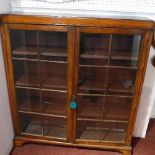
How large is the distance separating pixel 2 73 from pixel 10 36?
0.25 metres

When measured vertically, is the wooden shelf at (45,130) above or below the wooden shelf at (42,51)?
below

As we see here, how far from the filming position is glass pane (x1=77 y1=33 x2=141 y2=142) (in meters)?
1.32

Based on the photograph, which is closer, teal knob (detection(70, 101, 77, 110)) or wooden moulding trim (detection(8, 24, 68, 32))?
wooden moulding trim (detection(8, 24, 68, 32))

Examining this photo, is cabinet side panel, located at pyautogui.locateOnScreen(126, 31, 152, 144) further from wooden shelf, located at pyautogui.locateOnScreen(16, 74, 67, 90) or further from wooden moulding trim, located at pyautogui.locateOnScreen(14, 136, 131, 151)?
wooden shelf, located at pyautogui.locateOnScreen(16, 74, 67, 90)

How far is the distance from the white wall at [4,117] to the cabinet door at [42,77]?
0.08 metres

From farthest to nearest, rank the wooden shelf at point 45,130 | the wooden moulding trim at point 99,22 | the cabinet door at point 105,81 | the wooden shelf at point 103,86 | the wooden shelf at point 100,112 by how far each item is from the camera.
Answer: the wooden shelf at point 45,130, the wooden shelf at point 100,112, the wooden shelf at point 103,86, the cabinet door at point 105,81, the wooden moulding trim at point 99,22

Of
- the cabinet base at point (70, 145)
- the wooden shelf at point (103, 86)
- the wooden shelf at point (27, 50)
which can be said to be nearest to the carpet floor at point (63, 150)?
the cabinet base at point (70, 145)

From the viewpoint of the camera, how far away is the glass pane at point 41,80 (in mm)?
1334

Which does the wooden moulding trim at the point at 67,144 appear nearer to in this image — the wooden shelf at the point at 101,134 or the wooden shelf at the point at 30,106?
the wooden shelf at the point at 101,134

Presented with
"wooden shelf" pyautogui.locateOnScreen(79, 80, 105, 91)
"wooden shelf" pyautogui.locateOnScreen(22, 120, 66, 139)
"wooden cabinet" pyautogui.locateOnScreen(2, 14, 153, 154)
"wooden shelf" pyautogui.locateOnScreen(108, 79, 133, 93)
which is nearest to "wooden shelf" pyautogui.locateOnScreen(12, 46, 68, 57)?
"wooden cabinet" pyautogui.locateOnScreen(2, 14, 153, 154)

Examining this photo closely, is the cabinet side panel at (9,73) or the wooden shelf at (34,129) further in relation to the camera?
the wooden shelf at (34,129)

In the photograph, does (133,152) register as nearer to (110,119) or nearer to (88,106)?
(110,119)

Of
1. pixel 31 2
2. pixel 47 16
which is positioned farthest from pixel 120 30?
pixel 31 2

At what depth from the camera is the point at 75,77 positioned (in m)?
1.35
